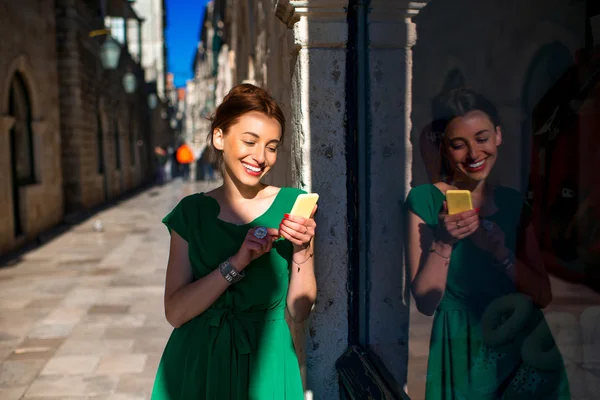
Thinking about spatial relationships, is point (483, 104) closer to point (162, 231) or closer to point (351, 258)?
point (351, 258)

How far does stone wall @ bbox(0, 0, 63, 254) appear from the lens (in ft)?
30.9

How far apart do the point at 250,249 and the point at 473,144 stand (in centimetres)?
77

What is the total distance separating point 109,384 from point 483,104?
133 inches

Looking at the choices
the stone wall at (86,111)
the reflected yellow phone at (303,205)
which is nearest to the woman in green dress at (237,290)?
the reflected yellow phone at (303,205)

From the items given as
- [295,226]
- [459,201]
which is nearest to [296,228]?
[295,226]

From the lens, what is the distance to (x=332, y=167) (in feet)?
8.29

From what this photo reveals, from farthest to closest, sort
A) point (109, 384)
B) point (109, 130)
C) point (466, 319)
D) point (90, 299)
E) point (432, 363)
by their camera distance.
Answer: point (109, 130) < point (90, 299) < point (109, 384) < point (432, 363) < point (466, 319)

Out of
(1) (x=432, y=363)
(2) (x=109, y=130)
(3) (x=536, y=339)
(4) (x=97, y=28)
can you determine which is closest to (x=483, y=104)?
(3) (x=536, y=339)

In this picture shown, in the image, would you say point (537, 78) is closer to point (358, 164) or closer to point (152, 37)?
point (358, 164)

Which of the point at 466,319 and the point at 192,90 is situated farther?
the point at 192,90

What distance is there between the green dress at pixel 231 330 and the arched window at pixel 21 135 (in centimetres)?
960

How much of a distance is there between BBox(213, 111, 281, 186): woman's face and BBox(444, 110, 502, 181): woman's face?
589 mm

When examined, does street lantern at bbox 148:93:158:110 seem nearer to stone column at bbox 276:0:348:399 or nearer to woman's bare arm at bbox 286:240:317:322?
stone column at bbox 276:0:348:399

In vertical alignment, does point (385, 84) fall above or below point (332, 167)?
above
